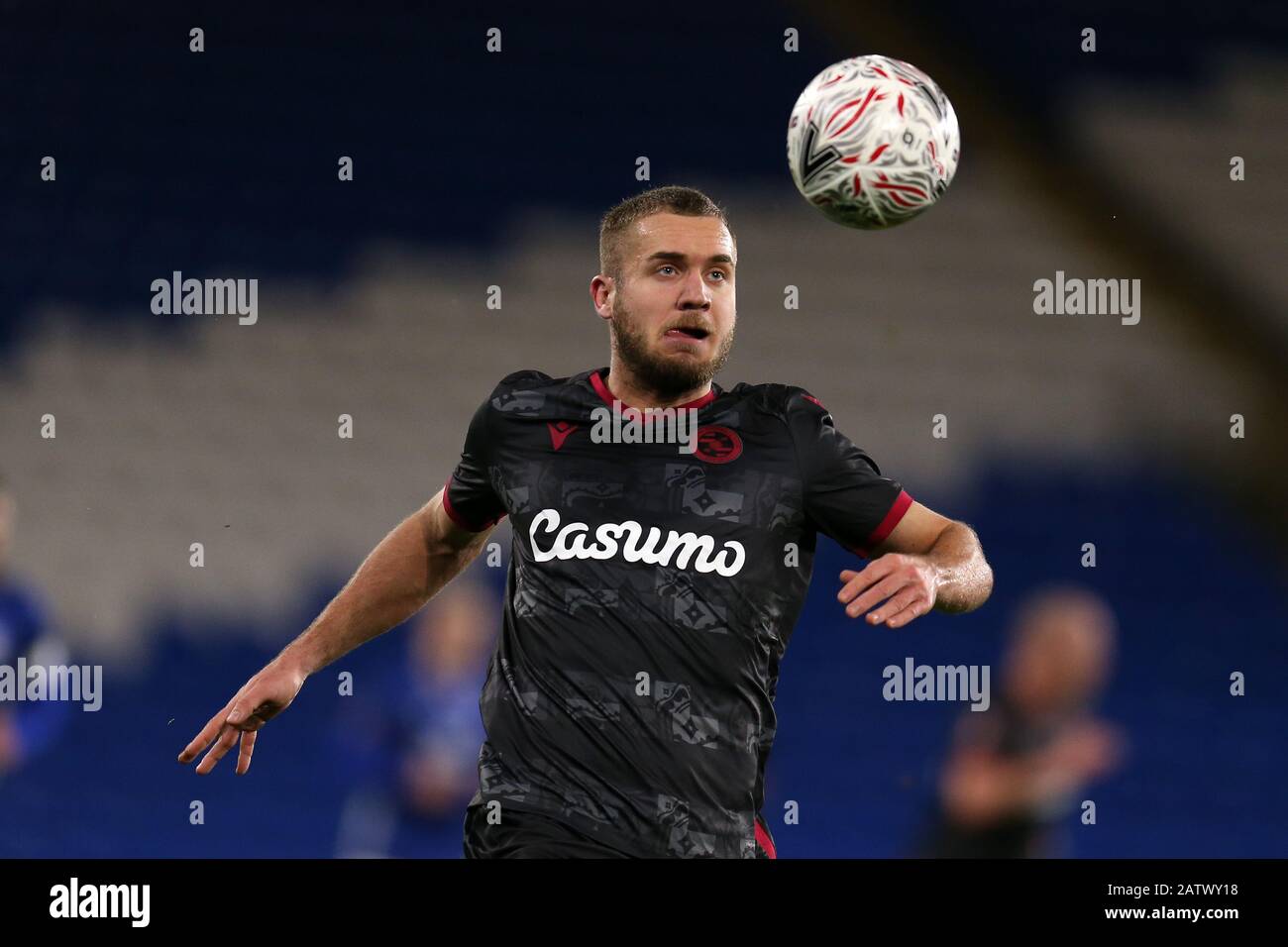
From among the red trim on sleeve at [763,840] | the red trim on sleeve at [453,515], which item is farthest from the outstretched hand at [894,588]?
the red trim on sleeve at [453,515]

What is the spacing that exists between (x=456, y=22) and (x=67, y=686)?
10.7 feet

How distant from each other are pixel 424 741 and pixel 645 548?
2799mm

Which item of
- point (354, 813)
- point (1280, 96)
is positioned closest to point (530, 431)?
point (354, 813)

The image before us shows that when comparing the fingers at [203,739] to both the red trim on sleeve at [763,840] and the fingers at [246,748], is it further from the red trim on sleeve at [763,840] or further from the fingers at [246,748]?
the red trim on sleeve at [763,840]

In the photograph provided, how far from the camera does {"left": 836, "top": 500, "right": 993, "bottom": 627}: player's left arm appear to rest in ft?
11.5

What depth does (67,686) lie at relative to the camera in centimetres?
715

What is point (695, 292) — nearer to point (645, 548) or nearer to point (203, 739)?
point (645, 548)

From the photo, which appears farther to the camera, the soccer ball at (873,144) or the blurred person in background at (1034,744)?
the blurred person in background at (1034,744)

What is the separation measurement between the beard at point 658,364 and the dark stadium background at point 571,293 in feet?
10.2

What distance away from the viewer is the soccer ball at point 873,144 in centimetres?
435

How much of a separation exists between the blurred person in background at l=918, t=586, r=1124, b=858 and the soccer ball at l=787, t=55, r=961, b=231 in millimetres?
2736

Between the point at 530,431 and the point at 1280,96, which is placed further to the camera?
the point at 1280,96

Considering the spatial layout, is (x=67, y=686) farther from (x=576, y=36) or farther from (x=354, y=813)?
(x=576, y=36)

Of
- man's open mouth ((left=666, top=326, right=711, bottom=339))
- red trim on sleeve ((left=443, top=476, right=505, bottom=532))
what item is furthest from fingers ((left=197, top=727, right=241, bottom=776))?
man's open mouth ((left=666, top=326, right=711, bottom=339))
